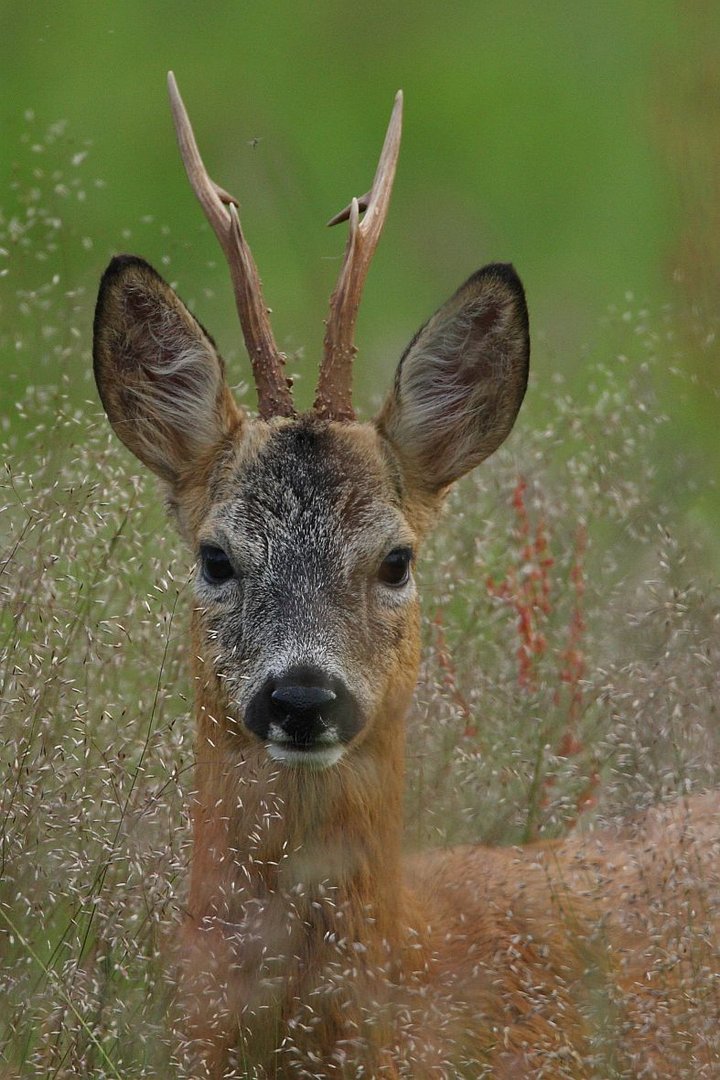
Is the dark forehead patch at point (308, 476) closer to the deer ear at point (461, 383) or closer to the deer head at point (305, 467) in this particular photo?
the deer head at point (305, 467)

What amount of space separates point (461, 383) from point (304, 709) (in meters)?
1.31

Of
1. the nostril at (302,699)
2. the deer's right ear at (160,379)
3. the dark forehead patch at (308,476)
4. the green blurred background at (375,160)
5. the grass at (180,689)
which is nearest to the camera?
the nostril at (302,699)

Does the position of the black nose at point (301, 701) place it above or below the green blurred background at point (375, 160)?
below

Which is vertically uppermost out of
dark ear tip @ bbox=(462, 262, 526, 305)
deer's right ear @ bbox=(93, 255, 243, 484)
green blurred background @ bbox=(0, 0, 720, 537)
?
green blurred background @ bbox=(0, 0, 720, 537)

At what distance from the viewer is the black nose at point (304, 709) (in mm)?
4629

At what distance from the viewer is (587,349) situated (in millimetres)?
8312

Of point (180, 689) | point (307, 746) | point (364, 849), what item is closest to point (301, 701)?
point (307, 746)

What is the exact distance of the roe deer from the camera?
15.7ft

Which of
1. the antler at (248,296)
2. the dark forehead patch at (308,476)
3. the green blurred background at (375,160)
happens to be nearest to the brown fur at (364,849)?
the dark forehead patch at (308,476)

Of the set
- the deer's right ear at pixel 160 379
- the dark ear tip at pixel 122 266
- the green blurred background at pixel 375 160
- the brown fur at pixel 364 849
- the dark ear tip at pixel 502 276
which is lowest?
the brown fur at pixel 364 849

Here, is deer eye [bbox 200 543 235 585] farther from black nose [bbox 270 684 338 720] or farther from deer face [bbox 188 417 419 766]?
black nose [bbox 270 684 338 720]

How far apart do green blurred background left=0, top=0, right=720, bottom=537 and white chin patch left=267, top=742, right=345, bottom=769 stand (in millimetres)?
1835

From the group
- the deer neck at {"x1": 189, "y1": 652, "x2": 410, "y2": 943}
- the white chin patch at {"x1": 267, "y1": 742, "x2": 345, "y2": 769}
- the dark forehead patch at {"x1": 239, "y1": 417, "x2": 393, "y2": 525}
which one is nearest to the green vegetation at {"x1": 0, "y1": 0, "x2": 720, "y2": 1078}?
the deer neck at {"x1": 189, "y1": 652, "x2": 410, "y2": 943}

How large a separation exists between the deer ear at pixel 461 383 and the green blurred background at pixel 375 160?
0.74 m
